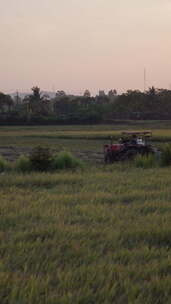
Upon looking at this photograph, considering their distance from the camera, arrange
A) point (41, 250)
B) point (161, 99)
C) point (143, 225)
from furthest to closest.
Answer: point (161, 99) → point (143, 225) → point (41, 250)

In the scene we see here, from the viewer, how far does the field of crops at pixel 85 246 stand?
4.40 metres

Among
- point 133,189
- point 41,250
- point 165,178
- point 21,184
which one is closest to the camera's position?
point 41,250

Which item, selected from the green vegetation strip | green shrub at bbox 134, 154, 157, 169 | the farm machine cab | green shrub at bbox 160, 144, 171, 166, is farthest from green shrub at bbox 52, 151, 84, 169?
the green vegetation strip

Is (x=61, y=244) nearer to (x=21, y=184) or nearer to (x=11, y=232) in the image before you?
(x=11, y=232)

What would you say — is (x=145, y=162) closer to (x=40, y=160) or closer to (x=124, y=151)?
(x=124, y=151)

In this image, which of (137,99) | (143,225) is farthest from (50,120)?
(143,225)

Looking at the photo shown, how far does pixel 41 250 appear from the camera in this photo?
5691 mm

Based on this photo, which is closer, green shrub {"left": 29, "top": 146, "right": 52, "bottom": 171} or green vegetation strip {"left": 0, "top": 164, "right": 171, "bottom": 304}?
green vegetation strip {"left": 0, "top": 164, "right": 171, "bottom": 304}

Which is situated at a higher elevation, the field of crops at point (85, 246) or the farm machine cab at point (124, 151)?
the field of crops at point (85, 246)

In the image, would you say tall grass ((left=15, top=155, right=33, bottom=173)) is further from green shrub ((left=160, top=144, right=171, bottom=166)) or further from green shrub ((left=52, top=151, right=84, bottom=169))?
green shrub ((left=160, top=144, right=171, bottom=166))

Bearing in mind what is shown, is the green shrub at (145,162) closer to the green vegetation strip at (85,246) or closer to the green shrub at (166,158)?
the green shrub at (166,158)

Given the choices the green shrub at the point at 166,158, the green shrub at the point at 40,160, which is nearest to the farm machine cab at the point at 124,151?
the green shrub at the point at 166,158

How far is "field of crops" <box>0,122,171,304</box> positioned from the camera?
14.4 feet

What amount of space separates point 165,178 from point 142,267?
806cm
